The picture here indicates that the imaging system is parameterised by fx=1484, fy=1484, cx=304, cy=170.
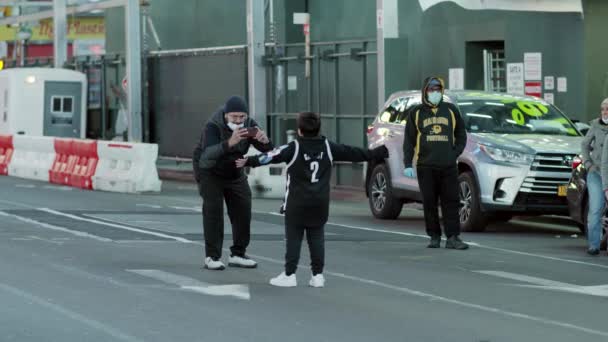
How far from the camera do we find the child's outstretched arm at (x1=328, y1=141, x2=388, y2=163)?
12820mm

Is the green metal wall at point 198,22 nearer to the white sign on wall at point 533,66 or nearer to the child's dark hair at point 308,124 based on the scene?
the white sign on wall at point 533,66

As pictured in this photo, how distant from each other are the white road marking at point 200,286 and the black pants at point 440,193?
4099 millimetres

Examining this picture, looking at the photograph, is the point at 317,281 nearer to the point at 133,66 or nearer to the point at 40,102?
the point at 133,66

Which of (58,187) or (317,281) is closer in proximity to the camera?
(317,281)

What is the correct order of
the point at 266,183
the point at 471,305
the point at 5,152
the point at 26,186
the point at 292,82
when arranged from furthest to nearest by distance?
1. the point at 5,152
2. the point at 292,82
3. the point at 26,186
4. the point at 266,183
5. the point at 471,305

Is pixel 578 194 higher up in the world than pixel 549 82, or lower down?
lower down

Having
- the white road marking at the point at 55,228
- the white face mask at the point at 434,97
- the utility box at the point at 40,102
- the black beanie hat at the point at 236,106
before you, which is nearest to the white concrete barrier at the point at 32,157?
the utility box at the point at 40,102

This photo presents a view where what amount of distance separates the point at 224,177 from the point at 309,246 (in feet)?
5.00

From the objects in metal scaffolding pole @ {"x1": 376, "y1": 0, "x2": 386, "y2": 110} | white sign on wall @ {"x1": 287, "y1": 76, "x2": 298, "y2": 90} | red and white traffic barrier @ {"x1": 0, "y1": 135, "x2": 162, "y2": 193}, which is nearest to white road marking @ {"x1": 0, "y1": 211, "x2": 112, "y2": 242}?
red and white traffic barrier @ {"x1": 0, "y1": 135, "x2": 162, "y2": 193}

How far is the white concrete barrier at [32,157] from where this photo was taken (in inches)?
1235

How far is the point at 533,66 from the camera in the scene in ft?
84.6

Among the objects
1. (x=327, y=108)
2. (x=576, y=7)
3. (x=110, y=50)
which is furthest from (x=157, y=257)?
(x=110, y=50)

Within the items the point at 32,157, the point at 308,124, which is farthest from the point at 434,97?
the point at 32,157

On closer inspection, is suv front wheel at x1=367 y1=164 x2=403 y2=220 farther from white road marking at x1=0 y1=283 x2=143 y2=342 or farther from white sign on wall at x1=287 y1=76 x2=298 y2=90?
white sign on wall at x1=287 y1=76 x2=298 y2=90
